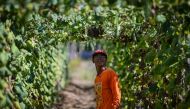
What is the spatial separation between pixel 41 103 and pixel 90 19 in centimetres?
211

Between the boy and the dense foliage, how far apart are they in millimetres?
455

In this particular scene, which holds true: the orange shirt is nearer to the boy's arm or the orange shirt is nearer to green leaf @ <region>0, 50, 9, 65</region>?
the boy's arm

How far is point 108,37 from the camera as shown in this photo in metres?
8.05

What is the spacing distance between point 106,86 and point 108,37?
3.73 ft

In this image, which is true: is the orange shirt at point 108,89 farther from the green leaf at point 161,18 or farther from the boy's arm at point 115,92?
the green leaf at point 161,18

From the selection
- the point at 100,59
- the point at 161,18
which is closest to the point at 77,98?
the point at 100,59

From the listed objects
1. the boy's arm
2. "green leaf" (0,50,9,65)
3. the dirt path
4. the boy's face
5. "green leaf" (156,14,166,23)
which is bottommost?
the dirt path

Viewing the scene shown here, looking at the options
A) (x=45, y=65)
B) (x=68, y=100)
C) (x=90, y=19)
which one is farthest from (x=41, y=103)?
(x=68, y=100)

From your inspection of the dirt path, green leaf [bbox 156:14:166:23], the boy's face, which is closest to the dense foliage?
green leaf [bbox 156:14:166:23]

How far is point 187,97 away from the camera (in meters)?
5.79

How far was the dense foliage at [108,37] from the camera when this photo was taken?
5.46 m

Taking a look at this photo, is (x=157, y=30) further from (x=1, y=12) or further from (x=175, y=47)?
(x=1, y=12)

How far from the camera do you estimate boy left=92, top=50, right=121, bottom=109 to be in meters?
6.96

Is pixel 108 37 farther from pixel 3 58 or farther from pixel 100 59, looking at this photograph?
pixel 3 58
